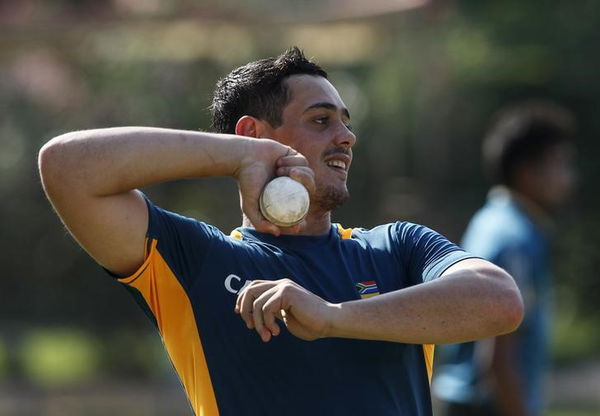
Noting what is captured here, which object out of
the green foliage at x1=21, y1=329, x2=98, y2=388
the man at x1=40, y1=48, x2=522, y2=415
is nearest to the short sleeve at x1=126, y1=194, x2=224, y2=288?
the man at x1=40, y1=48, x2=522, y2=415

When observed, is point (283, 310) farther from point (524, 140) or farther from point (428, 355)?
point (524, 140)

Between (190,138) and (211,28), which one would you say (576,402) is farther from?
(190,138)

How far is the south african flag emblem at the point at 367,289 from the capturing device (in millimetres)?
3930

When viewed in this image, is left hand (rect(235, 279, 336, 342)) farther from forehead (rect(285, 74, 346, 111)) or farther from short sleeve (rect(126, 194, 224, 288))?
forehead (rect(285, 74, 346, 111))

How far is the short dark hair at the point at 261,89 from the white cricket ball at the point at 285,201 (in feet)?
2.43

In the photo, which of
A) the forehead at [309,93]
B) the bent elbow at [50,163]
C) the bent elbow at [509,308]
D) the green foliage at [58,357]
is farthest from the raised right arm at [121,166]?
the green foliage at [58,357]

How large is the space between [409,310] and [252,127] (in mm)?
1169

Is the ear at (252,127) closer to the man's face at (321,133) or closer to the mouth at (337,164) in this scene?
the man's face at (321,133)

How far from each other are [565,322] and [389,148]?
354 cm

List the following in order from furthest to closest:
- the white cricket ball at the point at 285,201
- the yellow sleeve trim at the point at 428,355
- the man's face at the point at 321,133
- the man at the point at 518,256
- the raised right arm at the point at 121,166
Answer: the man at the point at 518,256 < the man's face at the point at 321,133 < the yellow sleeve trim at the point at 428,355 < the raised right arm at the point at 121,166 < the white cricket ball at the point at 285,201

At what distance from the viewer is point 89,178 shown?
3.69 metres

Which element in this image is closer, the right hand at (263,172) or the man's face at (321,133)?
the right hand at (263,172)

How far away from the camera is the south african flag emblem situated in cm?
393

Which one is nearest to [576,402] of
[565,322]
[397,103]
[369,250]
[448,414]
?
[565,322]
